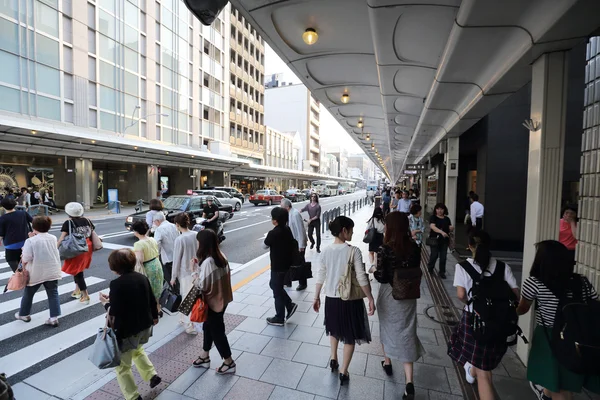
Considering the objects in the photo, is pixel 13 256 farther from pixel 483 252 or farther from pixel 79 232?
pixel 483 252

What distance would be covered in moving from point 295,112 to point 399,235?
3476 inches

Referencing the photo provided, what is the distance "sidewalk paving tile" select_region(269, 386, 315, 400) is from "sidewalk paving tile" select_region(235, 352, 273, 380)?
34 centimetres

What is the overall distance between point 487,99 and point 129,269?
6380mm

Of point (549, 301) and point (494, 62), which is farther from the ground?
point (494, 62)

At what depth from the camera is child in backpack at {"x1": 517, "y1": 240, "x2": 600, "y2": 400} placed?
232 cm

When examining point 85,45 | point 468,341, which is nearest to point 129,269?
point 468,341

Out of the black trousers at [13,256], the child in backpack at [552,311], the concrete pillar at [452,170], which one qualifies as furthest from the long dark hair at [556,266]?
the concrete pillar at [452,170]

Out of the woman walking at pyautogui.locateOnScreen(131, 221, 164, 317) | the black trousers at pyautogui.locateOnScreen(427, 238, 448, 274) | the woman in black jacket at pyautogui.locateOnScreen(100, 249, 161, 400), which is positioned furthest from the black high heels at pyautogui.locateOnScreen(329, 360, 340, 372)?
the black trousers at pyautogui.locateOnScreen(427, 238, 448, 274)

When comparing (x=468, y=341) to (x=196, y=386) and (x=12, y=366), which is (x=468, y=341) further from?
(x=12, y=366)

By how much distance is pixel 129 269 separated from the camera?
295cm

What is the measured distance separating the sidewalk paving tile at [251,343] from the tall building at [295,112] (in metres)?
79.8

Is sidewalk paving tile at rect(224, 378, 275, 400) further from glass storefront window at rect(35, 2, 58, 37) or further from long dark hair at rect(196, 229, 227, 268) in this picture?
glass storefront window at rect(35, 2, 58, 37)

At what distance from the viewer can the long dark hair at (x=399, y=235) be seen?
2.98 m

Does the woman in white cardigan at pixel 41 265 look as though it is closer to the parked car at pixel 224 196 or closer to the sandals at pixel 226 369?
the sandals at pixel 226 369
